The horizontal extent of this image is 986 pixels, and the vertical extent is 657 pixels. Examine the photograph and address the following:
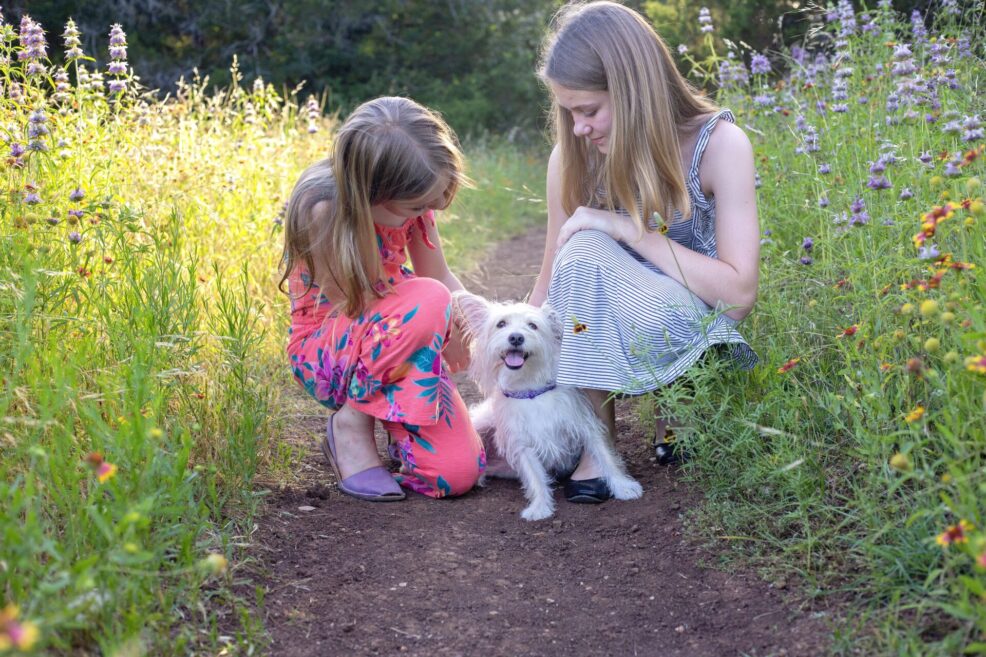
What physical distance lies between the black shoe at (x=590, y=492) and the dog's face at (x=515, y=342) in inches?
15.4

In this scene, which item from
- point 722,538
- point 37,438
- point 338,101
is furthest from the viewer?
point 338,101

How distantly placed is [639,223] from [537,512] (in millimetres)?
→ 958

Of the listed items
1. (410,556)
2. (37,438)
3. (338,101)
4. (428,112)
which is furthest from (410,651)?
(338,101)

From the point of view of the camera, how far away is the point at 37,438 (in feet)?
7.30

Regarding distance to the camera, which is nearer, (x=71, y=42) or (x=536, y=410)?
(x=536, y=410)

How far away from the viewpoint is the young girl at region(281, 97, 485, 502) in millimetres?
3104

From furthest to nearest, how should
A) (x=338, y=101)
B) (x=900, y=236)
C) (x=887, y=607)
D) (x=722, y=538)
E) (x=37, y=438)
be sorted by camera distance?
(x=338, y=101) < (x=900, y=236) < (x=722, y=538) < (x=37, y=438) < (x=887, y=607)

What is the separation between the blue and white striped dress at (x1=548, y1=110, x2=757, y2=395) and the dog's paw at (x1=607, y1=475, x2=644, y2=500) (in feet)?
1.13

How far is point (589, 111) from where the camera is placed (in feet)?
10.2

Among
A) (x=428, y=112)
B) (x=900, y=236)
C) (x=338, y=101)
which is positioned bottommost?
(x=338, y=101)

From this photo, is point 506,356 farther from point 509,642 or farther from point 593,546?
point 509,642

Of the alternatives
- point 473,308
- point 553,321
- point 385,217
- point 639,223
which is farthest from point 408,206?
point 639,223

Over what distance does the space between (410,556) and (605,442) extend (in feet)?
2.65

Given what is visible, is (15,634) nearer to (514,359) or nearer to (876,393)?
(876,393)
